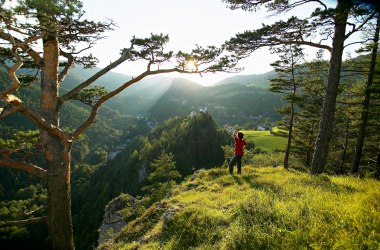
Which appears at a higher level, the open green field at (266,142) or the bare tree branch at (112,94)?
the bare tree branch at (112,94)

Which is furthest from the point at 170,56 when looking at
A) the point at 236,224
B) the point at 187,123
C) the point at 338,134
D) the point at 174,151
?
the point at 187,123

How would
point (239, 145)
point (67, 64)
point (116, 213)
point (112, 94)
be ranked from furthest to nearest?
point (116, 213), point (239, 145), point (67, 64), point (112, 94)

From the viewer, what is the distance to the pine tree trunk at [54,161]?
7547mm

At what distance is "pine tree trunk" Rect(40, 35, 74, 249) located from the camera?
755 centimetres

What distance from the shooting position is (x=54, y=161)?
7.62 meters

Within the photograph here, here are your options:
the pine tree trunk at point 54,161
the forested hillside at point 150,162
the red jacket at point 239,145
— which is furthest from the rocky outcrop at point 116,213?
the forested hillside at point 150,162

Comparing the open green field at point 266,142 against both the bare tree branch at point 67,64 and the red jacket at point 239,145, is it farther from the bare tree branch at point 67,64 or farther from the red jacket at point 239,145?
the bare tree branch at point 67,64

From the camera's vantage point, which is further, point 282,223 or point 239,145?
point 239,145

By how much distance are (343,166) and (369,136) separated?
5.39 m

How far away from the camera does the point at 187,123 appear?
97500mm

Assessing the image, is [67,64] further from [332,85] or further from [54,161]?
[332,85]

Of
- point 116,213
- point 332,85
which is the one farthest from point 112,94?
point 116,213

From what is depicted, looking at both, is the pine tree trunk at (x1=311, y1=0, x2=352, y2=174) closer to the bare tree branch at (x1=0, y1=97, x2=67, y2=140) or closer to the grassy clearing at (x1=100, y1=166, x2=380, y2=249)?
the grassy clearing at (x1=100, y1=166, x2=380, y2=249)

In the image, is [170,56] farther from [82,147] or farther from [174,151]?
[82,147]
